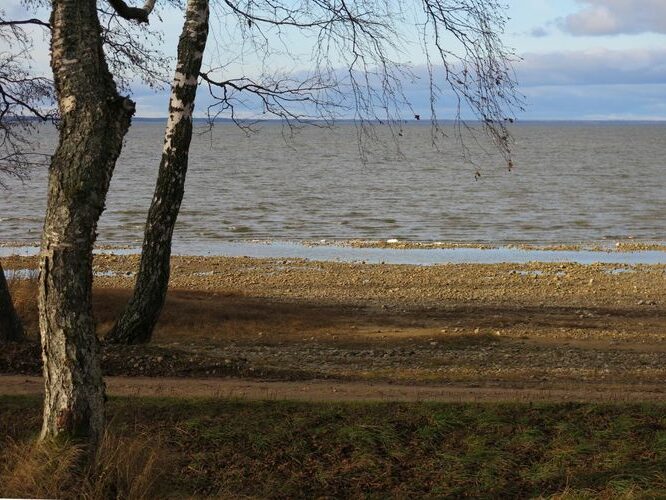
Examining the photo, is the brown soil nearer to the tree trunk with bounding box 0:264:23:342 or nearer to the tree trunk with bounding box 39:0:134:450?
the tree trunk with bounding box 0:264:23:342

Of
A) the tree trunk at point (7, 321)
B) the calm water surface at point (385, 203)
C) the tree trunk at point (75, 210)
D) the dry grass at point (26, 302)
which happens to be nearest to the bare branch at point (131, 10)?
the tree trunk at point (75, 210)

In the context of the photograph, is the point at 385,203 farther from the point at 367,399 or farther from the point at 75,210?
the point at 75,210

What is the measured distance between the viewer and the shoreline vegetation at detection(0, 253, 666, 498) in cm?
677

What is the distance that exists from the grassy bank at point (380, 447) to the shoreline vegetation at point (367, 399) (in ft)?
0.06

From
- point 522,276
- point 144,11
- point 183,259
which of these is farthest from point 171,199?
point 183,259

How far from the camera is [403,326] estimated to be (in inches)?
722

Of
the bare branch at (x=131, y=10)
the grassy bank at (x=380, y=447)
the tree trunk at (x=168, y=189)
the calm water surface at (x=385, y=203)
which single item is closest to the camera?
the grassy bank at (x=380, y=447)

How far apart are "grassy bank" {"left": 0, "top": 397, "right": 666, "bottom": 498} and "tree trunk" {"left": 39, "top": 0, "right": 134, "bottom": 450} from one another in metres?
0.44

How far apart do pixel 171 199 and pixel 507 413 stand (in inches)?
223

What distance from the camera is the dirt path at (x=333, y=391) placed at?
9.52 meters

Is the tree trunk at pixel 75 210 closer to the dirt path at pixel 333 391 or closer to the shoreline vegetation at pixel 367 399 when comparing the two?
the shoreline vegetation at pixel 367 399

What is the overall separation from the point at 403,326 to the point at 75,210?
12.6 meters

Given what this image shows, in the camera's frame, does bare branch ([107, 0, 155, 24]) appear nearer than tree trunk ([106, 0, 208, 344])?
Yes

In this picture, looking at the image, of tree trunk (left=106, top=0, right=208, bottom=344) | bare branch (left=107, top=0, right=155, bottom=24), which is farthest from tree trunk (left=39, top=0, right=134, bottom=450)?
tree trunk (left=106, top=0, right=208, bottom=344)
